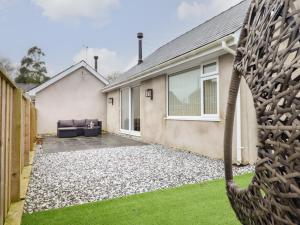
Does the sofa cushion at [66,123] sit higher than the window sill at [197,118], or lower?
lower

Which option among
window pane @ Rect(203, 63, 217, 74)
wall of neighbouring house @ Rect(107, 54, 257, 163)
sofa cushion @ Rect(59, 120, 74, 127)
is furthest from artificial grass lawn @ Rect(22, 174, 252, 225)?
sofa cushion @ Rect(59, 120, 74, 127)

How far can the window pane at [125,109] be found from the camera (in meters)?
14.5

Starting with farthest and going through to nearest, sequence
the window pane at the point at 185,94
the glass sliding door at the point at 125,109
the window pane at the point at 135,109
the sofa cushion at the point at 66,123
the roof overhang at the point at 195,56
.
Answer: the sofa cushion at the point at 66,123, the glass sliding door at the point at 125,109, the window pane at the point at 135,109, the window pane at the point at 185,94, the roof overhang at the point at 195,56

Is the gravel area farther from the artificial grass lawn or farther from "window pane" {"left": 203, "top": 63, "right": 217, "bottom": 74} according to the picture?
"window pane" {"left": 203, "top": 63, "right": 217, "bottom": 74}

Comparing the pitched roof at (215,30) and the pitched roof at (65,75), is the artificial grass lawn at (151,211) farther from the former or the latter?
the pitched roof at (65,75)

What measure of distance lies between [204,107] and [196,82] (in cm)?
91

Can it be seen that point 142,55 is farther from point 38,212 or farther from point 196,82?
point 38,212

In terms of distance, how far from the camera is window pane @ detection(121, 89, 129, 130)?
569 inches

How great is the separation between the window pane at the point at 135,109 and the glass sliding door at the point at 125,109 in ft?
2.15

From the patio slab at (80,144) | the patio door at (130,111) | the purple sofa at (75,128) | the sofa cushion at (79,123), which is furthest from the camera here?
the sofa cushion at (79,123)

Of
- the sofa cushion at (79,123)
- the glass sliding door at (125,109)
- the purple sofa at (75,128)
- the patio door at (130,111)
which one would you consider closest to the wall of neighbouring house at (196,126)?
the patio door at (130,111)

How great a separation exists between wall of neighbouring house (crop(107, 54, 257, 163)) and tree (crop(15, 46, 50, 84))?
35.2 meters

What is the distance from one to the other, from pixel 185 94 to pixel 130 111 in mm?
5499

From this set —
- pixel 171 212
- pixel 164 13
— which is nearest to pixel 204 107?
pixel 171 212
